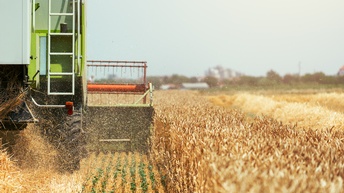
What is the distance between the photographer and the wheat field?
4.13 metres

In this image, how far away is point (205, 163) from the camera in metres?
5.22

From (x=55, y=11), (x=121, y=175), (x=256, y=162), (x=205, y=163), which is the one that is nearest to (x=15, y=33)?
(x=55, y=11)

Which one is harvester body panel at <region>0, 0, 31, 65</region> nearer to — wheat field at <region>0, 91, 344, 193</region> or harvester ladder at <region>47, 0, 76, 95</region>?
harvester ladder at <region>47, 0, 76, 95</region>

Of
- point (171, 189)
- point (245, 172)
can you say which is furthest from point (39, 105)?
point (245, 172)

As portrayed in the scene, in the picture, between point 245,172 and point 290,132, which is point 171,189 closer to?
point 290,132

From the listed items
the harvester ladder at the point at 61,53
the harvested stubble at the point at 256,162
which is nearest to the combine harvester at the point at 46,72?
the harvester ladder at the point at 61,53

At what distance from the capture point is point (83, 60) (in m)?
8.45

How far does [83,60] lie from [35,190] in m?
2.09

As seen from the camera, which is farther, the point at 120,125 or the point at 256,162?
the point at 120,125

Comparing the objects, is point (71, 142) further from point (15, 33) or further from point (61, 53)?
point (15, 33)

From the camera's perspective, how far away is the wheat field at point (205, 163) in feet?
13.6

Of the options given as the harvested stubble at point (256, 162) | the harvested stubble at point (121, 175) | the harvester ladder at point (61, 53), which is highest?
the harvester ladder at point (61, 53)

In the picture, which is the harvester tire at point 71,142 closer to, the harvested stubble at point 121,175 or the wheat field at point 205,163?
the wheat field at point 205,163

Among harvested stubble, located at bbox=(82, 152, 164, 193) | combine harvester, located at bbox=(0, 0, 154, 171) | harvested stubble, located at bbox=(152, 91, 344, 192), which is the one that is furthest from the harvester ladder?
harvested stubble, located at bbox=(152, 91, 344, 192)
